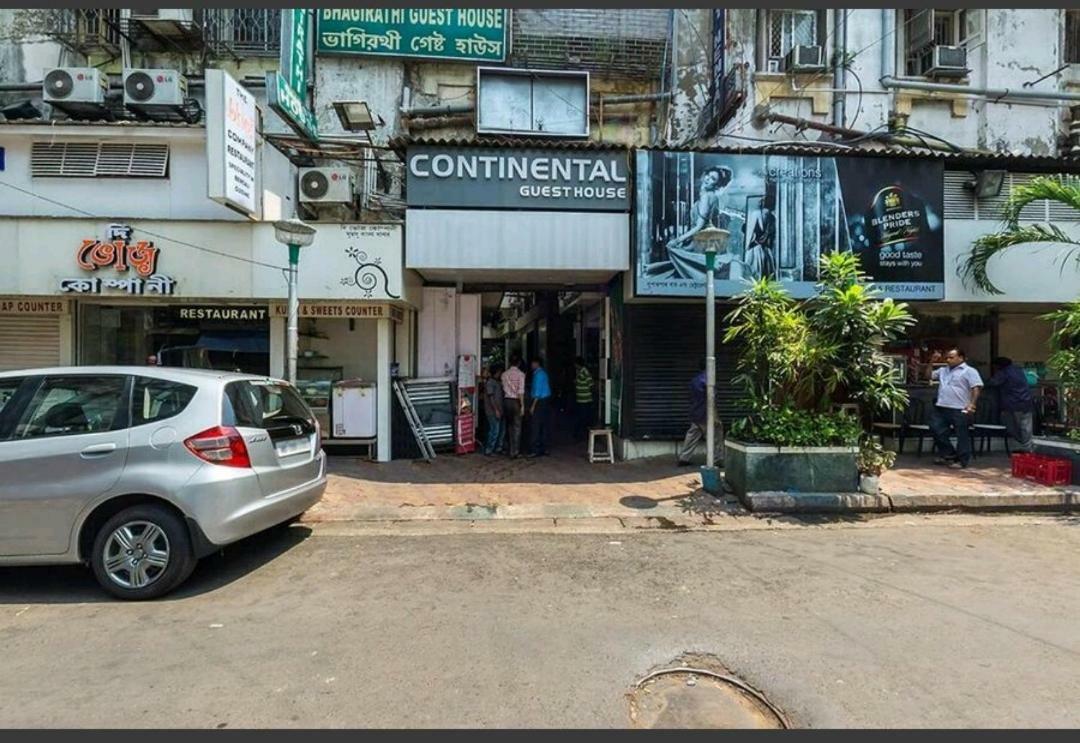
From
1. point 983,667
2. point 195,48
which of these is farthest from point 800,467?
point 195,48

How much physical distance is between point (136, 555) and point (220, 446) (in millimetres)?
992

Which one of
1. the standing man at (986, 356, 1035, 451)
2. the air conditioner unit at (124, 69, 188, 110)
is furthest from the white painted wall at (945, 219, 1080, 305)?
the air conditioner unit at (124, 69, 188, 110)

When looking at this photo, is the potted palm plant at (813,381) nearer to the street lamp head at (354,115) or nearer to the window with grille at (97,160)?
the street lamp head at (354,115)

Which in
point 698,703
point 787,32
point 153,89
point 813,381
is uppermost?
point 787,32

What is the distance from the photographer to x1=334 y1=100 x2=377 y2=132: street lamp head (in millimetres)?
10508

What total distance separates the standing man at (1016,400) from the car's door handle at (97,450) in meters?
12.4

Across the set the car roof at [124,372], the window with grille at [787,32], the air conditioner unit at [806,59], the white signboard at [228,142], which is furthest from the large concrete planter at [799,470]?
the window with grille at [787,32]

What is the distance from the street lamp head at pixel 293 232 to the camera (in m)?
7.61

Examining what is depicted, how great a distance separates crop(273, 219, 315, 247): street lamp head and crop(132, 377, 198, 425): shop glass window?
2999 millimetres

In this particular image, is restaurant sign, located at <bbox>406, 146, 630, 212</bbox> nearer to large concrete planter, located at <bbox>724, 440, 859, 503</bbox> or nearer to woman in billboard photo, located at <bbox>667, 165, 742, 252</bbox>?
woman in billboard photo, located at <bbox>667, 165, 742, 252</bbox>

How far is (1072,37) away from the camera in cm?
1360

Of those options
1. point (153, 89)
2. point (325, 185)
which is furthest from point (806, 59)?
point (153, 89)

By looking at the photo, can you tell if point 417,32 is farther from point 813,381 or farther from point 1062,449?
point 1062,449

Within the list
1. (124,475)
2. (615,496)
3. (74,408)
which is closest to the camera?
(124,475)
